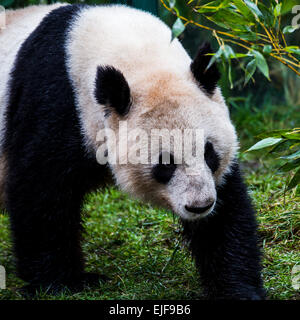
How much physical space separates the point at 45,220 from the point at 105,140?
0.75 metres

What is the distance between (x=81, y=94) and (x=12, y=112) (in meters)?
0.74

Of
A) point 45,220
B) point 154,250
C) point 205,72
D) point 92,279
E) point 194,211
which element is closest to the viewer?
point 194,211

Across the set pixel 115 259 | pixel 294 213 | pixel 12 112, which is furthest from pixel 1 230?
pixel 294 213

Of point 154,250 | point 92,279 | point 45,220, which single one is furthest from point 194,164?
point 154,250

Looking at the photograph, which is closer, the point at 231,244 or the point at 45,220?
the point at 231,244

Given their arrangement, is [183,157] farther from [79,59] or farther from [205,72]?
[79,59]

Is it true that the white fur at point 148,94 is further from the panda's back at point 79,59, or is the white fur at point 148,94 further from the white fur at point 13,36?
the white fur at point 13,36

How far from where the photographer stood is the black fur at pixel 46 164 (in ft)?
13.8

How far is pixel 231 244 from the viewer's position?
13.8 ft

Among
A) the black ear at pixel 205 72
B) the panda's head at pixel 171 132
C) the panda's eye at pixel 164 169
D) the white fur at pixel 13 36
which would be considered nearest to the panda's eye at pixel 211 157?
the panda's head at pixel 171 132

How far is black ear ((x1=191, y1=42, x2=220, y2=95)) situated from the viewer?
12.9 ft

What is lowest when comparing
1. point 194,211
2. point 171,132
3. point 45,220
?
point 45,220

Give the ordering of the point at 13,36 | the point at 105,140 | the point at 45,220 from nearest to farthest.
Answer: the point at 105,140
the point at 45,220
the point at 13,36
